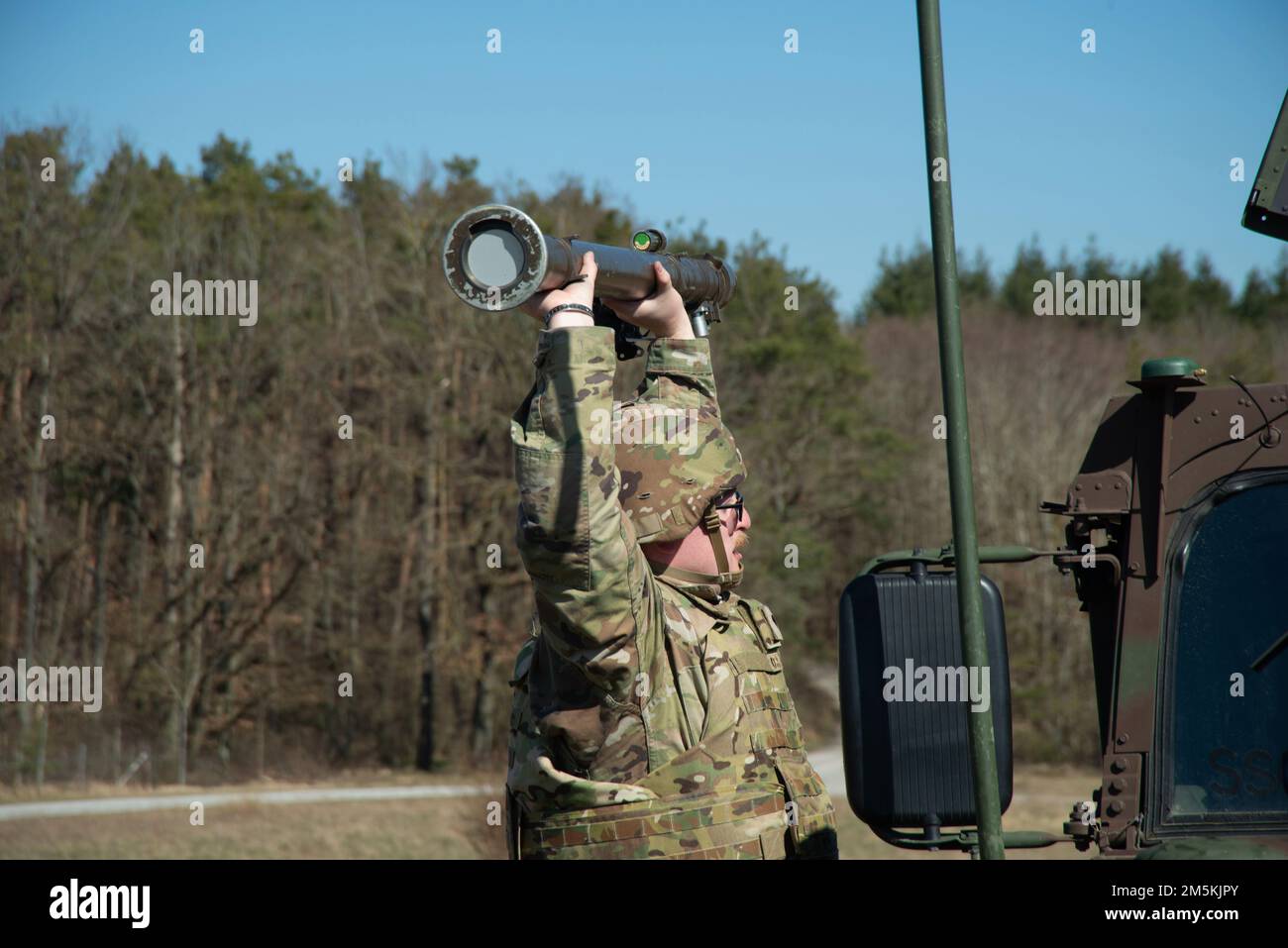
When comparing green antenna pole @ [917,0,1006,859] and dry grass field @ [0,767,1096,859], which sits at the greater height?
green antenna pole @ [917,0,1006,859]

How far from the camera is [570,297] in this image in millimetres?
3316

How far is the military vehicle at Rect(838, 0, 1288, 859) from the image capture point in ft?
10.3

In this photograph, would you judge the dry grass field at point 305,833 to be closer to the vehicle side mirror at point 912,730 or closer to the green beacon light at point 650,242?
the green beacon light at point 650,242
